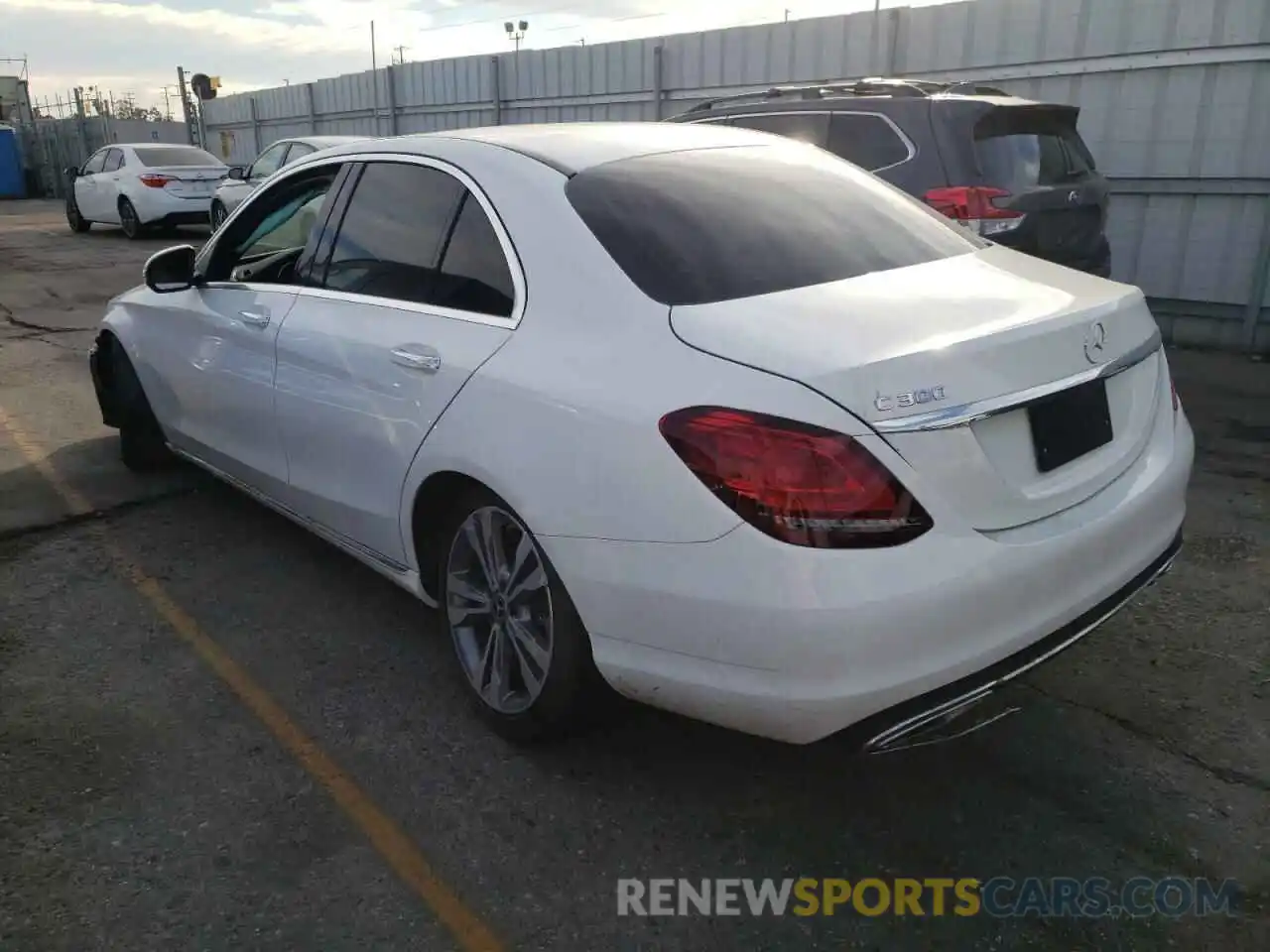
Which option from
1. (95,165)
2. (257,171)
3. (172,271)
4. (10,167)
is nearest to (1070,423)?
(172,271)

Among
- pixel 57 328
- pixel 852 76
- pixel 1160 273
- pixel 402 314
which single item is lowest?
pixel 57 328

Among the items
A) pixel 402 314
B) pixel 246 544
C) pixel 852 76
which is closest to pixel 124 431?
pixel 246 544

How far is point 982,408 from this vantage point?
7.48ft

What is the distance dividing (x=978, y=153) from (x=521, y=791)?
494 cm

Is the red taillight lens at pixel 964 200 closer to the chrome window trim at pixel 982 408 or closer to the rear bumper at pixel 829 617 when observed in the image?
the chrome window trim at pixel 982 408

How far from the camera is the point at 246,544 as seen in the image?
457 cm

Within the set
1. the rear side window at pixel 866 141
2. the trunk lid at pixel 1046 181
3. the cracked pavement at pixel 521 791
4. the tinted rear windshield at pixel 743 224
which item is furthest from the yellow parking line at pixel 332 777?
the trunk lid at pixel 1046 181

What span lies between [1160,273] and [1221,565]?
5352 millimetres

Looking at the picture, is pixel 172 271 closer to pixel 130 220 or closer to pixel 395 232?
pixel 395 232

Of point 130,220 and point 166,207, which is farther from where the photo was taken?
→ point 130,220

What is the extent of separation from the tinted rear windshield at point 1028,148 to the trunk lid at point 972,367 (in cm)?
373

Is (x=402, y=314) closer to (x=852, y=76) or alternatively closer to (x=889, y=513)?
(x=889, y=513)

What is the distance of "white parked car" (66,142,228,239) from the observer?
17.4m

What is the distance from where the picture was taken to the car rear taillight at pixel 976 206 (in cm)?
607
